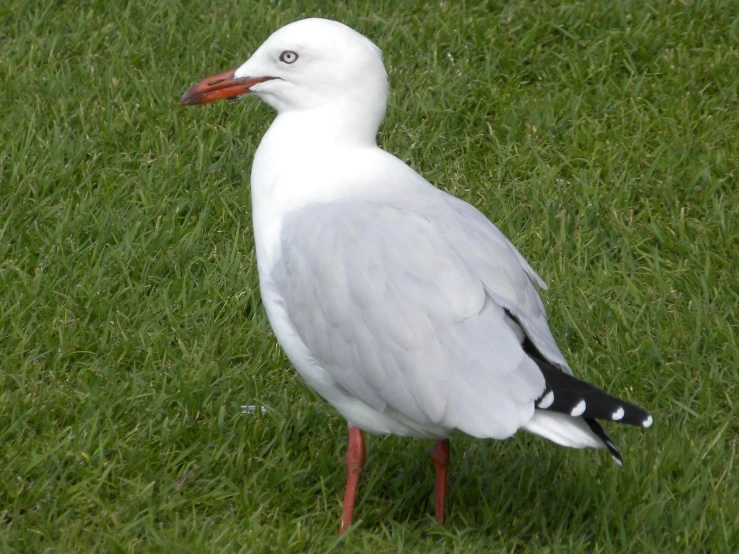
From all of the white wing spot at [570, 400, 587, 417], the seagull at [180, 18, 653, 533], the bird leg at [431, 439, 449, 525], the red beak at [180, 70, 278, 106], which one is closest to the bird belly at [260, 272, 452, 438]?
the seagull at [180, 18, 653, 533]

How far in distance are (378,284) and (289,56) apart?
919 millimetres

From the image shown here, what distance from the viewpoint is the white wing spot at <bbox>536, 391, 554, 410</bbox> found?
11.2 feet

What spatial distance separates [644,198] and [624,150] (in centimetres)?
36

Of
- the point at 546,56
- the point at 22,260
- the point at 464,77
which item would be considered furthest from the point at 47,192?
the point at 546,56

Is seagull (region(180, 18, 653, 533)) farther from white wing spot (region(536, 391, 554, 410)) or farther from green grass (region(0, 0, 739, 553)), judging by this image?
green grass (region(0, 0, 739, 553))

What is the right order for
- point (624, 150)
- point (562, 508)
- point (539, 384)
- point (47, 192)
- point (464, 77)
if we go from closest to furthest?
point (539, 384)
point (562, 508)
point (47, 192)
point (624, 150)
point (464, 77)

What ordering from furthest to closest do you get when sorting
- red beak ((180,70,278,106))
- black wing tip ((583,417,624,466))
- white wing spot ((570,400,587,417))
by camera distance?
red beak ((180,70,278,106)) → black wing tip ((583,417,624,466)) → white wing spot ((570,400,587,417))

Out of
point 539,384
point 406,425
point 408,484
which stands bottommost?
A: point 408,484

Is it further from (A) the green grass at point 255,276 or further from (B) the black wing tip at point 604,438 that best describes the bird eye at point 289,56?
(B) the black wing tip at point 604,438

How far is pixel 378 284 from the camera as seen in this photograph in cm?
368

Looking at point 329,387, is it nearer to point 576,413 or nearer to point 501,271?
point 501,271

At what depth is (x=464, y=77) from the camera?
6305 millimetres

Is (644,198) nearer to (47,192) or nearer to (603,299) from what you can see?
(603,299)

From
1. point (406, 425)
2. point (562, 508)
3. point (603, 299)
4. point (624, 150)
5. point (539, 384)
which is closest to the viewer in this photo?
point (539, 384)
